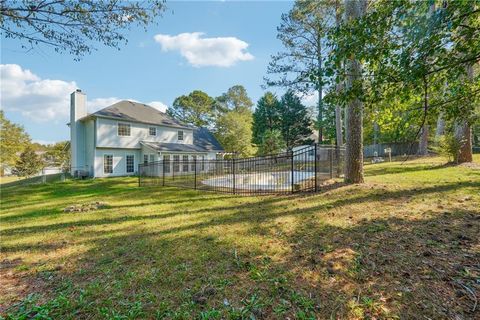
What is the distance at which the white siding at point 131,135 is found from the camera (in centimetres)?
1658

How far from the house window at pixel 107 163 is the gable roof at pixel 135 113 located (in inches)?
117

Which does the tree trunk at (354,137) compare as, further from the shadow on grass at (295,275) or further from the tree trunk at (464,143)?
the tree trunk at (464,143)

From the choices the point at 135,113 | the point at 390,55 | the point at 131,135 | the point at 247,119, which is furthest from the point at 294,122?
the point at 390,55

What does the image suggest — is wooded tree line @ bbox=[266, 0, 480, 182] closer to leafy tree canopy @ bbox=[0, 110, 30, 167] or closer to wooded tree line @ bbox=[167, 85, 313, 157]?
wooded tree line @ bbox=[167, 85, 313, 157]

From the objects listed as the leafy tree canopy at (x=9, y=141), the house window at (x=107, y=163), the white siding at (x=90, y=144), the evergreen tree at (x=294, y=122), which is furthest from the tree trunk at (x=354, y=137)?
the leafy tree canopy at (x=9, y=141)

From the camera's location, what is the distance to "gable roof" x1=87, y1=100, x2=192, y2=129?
17.4m

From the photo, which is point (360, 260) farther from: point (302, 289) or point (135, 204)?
point (135, 204)

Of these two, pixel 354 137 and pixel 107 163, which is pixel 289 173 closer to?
pixel 354 137

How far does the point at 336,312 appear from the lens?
1.92 meters

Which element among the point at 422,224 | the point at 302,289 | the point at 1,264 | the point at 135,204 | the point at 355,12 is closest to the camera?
the point at 302,289

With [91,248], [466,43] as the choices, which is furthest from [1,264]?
[466,43]

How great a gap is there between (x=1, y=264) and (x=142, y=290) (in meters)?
2.51

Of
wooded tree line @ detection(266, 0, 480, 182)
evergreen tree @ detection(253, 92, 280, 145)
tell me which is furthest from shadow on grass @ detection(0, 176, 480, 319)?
evergreen tree @ detection(253, 92, 280, 145)

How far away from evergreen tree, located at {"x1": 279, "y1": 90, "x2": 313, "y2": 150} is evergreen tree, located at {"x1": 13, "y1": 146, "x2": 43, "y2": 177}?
2776 cm
